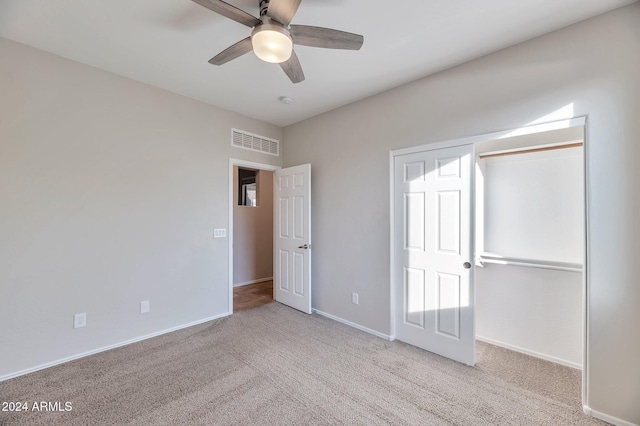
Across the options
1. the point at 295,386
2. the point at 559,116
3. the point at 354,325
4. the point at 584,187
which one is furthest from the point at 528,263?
the point at 295,386

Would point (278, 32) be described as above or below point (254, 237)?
above

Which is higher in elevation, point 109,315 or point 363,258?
point 363,258

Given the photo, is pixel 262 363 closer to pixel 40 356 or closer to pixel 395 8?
pixel 40 356

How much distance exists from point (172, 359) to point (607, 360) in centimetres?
340

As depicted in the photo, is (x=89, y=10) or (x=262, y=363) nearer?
(x=89, y=10)

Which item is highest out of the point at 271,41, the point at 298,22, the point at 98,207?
the point at 298,22

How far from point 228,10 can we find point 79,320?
9.58 feet

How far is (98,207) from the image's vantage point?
257 cm

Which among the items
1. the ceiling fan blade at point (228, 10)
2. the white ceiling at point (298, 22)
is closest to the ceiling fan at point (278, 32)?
the ceiling fan blade at point (228, 10)

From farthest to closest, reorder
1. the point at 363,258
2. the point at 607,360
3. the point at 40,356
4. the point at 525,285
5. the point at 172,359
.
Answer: the point at 363,258 < the point at 525,285 < the point at 172,359 < the point at 40,356 < the point at 607,360

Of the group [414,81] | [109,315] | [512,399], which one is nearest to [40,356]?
[109,315]

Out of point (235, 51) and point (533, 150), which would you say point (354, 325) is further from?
point (235, 51)

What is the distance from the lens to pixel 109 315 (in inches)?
104

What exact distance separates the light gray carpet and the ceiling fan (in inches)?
92.9
